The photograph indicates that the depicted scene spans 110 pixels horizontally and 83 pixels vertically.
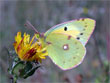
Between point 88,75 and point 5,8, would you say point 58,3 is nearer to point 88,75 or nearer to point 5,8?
point 5,8

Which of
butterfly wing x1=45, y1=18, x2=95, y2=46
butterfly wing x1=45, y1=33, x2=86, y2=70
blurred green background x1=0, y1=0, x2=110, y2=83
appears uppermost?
butterfly wing x1=45, y1=18, x2=95, y2=46

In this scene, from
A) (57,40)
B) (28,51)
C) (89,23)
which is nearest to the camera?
(28,51)

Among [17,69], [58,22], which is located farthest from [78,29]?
[58,22]

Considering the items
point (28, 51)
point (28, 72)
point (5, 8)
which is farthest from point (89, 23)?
point (5, 8)

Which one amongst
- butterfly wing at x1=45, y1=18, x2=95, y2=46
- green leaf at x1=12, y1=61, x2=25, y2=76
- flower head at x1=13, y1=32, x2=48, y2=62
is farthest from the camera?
butterfly wing at x1=45, y1=18, x2=95, y2=46

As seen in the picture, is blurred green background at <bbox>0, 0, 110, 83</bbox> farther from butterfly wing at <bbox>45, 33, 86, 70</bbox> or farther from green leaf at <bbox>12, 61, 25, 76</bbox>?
green leaf at <bbox>12, 61, 25, 76</bbox>

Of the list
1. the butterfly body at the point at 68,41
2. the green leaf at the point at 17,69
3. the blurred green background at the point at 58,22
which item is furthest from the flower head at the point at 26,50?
the blurred green background at the point at 58,22

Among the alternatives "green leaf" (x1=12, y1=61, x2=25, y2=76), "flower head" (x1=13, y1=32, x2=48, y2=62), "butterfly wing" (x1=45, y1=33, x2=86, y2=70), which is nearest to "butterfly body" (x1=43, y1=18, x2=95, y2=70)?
"butterfly wing" (x1=45, y1=33, x2=86, y2=70)
